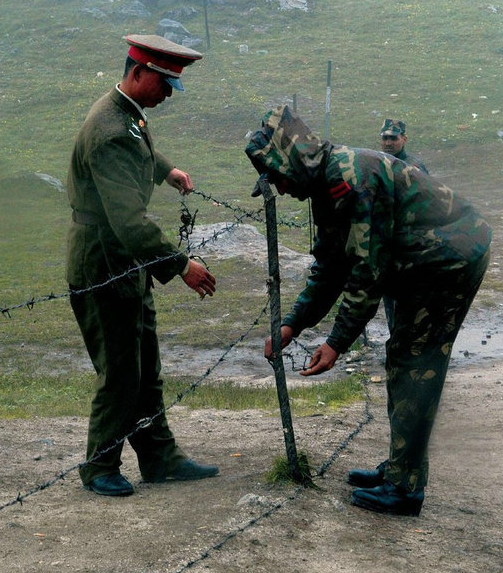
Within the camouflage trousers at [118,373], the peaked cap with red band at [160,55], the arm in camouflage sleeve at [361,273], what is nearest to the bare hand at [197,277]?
the camouflage trousers at [118,373]

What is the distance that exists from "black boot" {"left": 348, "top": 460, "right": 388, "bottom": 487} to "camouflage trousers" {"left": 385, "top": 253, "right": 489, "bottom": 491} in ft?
1.10

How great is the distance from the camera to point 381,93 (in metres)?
25.9

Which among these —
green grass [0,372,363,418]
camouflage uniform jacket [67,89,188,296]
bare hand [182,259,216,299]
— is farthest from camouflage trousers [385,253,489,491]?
green grass [0,372,363,418]

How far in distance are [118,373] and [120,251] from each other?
620mm

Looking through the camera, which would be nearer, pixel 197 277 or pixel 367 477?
pixel 197 277

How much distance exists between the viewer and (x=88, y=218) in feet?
15.3

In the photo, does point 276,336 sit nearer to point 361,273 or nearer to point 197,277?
point 197,277

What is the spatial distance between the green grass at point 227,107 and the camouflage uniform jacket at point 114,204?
362cm

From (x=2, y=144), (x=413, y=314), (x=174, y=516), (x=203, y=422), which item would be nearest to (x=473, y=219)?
(x=413, y=314)

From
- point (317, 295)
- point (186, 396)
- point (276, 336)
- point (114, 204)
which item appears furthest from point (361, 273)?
point (186, 396)

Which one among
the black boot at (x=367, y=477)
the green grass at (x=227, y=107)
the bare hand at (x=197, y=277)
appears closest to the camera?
the bare hand at (x=197, y=277)

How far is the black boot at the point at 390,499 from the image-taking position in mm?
4664

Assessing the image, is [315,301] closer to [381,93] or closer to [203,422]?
[203,422]

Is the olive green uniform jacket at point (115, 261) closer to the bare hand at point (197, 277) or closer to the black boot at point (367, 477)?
the bare hand at point (197, 277)
